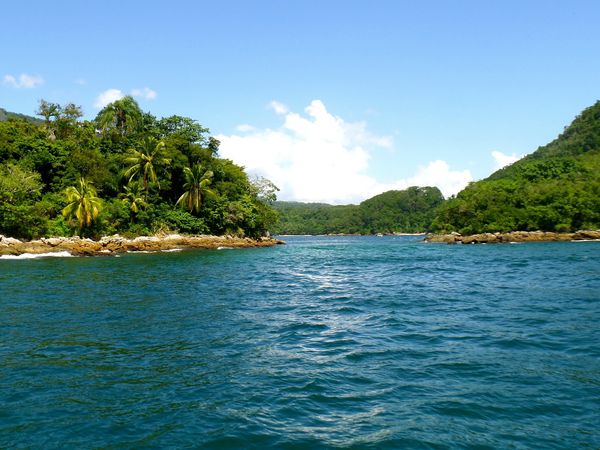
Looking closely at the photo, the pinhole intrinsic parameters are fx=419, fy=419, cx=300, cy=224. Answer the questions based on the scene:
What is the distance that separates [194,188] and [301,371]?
63.5m

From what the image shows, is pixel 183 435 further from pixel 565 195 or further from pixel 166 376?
pixel 565 195

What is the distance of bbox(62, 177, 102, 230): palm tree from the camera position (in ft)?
168

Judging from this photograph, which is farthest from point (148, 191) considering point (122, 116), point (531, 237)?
point (531, 237)

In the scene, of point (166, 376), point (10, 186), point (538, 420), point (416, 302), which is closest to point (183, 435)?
point (166, 376)

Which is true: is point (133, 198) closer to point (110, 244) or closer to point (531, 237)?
point (110, 244)

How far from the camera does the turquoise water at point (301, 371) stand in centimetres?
650

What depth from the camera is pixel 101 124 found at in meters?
81.9

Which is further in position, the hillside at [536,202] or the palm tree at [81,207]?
the hillside at [536,202]

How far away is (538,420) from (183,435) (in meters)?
5.69

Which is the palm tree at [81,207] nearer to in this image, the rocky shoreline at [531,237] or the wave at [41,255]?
the wave at [41,255]

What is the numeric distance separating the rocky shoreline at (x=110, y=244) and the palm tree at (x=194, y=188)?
6183 mm

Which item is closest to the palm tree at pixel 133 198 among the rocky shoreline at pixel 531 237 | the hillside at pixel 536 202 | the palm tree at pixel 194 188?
the palm tree at pixel 194 188

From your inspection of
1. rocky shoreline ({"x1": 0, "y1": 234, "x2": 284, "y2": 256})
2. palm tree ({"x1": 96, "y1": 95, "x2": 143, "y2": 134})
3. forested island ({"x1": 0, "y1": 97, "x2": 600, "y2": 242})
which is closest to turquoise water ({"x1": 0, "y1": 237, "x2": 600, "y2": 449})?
rocky shoreline ({"x1": 0, "y1": 234, "x2": 284, "y2": 256})

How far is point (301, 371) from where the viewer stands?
31.0ft
